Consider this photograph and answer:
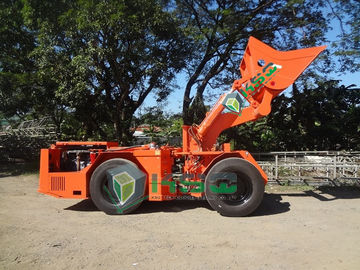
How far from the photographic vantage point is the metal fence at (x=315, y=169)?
7727 millimetres

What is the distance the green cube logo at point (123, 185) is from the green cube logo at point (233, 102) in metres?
2.31

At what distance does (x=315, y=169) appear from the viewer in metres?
8.18

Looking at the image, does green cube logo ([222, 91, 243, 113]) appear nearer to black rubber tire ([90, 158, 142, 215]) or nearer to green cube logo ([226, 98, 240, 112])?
green cube logo ([226, 98, 240, 112])

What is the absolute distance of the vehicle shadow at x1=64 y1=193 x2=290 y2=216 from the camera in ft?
19.5

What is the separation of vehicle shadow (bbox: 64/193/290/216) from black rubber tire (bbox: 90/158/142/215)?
43 cm

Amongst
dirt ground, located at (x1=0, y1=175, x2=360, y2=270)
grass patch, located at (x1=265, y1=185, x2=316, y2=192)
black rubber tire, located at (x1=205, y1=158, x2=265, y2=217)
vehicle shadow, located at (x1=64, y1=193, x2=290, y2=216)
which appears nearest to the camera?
dirt ground, located at (x1=0, y1=175, x2=360, y2=270)

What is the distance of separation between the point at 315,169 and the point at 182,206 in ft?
13.3

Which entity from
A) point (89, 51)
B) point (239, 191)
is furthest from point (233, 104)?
point (89, 51)

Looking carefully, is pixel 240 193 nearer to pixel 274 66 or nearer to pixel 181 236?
pixel 181 236

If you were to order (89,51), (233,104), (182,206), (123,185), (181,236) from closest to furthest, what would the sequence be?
(181,236) → (123,185) → (233,104) → (182,206) → (89,51)

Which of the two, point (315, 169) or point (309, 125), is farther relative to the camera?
point (309, 125)

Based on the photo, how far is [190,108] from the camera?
12.4 m

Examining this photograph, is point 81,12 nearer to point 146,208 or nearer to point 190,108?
point 190,108

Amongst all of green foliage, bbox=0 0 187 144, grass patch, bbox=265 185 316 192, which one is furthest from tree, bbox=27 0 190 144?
grass patch, bbox=265 185 316 192
